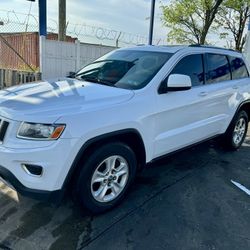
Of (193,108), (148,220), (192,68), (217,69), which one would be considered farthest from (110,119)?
(217,69)

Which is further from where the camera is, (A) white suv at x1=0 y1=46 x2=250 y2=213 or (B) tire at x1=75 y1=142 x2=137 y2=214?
(B) tire at x1=75 y1=142 x2=137 y2=214

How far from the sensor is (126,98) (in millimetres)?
3242

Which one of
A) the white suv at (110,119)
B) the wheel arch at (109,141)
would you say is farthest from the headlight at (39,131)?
the wheel arch at (109,141)

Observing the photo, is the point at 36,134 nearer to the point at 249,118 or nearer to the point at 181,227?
the point at 181,227

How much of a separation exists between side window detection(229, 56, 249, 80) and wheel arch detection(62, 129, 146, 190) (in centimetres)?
256

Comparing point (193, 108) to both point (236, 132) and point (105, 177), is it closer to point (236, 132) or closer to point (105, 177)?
point (105, 177)

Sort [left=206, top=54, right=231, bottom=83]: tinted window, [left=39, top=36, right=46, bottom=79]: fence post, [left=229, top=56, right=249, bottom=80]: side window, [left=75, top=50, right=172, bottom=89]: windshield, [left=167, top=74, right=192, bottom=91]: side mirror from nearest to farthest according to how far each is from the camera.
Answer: [left=167, top=74, right=192, bottom=91]: side mirror, [left=75, top=50, right=172, bottom=89]: windshield, [left=206, top=54, right=231, bottom=83]: tinted window, [left=229, top=56, right=249, bottom=80]: side window, [left=39, top=36, right=46, bottom=79]: fence post

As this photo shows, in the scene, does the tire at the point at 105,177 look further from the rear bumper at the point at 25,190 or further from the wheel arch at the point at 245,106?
the wheel arch at the point at 245,106

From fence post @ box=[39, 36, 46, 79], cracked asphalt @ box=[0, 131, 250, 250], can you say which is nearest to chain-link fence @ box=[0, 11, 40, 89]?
fence post @ box=[39, 36, 46, 79]

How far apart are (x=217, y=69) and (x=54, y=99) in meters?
2.84

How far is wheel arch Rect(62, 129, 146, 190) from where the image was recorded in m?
2.84

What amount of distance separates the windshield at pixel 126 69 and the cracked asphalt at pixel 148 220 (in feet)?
4.46

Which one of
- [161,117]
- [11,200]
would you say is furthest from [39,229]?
[161,117]

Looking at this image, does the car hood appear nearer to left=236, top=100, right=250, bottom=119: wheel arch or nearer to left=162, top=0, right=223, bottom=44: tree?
left=236, top=100, right=250, bottom=119: wheel arch
